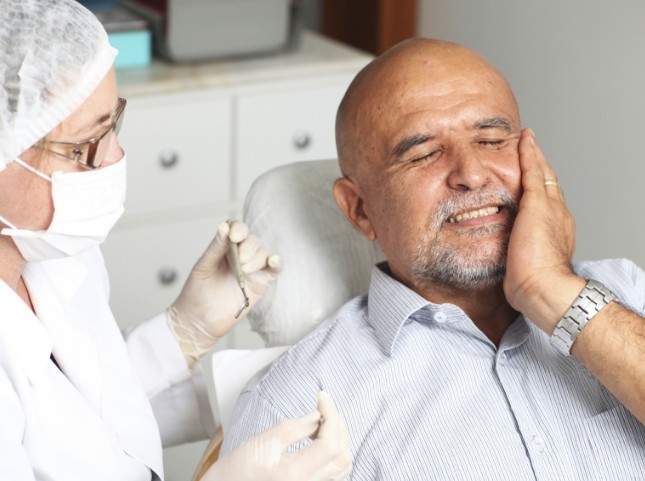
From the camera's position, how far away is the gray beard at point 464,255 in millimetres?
1675

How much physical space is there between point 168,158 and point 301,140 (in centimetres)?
37

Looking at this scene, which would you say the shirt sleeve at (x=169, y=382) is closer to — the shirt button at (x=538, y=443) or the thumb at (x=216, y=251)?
the thumb at (x=216, y=251)

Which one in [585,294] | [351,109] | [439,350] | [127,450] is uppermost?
[351,109]

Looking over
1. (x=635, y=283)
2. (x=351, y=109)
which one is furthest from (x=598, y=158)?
(x=351, y=109)

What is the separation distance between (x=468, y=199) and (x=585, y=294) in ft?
0.75

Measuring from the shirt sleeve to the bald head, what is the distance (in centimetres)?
43

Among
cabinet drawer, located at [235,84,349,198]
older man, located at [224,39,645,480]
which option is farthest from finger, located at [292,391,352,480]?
cabinet drawer, located at [235,84,349,198]

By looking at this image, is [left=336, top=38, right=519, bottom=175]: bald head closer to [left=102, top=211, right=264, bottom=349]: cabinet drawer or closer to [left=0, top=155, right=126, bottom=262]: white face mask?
[left=0, top=155, right=126, bottom=262]: white face mask

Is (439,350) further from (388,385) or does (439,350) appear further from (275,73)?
(275,73)

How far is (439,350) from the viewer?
171 centimetres

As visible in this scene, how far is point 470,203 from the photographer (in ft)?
5.48

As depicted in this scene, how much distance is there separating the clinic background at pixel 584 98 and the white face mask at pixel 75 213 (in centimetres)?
125

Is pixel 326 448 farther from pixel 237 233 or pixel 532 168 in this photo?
pixel 532 168

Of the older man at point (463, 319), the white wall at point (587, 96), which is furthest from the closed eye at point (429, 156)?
the white wall at point (587, 96)
